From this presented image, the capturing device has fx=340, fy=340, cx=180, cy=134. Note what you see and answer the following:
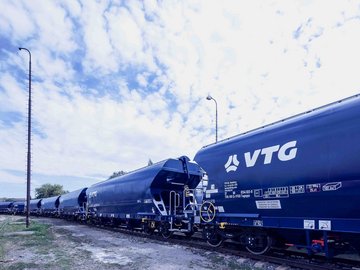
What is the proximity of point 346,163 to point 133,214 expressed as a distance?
13563mm

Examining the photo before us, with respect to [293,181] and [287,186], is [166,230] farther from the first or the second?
[293,181]

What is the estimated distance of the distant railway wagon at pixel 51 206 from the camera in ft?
138

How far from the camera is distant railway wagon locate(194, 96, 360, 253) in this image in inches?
301

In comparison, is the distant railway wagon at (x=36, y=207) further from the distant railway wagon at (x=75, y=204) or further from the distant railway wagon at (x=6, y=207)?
the distant railway wagon at (x=75, y=204)

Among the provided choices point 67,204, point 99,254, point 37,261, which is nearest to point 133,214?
point 99,254

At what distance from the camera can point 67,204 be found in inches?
1438

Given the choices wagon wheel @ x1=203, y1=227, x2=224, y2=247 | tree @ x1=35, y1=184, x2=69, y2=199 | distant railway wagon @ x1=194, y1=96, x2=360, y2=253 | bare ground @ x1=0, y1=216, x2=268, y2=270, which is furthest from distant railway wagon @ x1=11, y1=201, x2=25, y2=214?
distant railway wagon @ x1=194, y1=96, x2=360, y2=253

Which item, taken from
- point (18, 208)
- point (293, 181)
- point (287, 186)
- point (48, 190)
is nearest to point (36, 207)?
point (18, 208)

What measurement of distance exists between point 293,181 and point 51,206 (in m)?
41.2

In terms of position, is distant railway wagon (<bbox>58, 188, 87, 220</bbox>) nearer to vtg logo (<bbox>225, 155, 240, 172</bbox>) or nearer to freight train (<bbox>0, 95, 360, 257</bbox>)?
freight train (<bbox>0, 95, 360, 257</bbox>)

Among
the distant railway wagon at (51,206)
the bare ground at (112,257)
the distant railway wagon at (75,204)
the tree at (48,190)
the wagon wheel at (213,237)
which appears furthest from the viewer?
the tree at (48,190)

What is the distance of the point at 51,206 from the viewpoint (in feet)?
145

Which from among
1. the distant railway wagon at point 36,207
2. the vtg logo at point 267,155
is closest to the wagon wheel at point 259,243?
the vtg logo at point 267,155

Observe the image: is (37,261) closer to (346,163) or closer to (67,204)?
(346,163)
